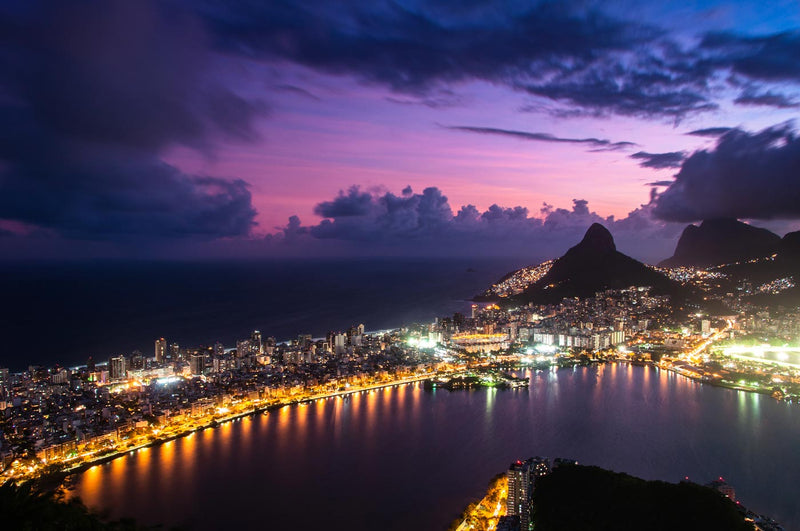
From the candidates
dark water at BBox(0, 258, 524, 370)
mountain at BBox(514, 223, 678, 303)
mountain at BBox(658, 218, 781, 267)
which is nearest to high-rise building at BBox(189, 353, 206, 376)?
dark water at BBox(0, 258, 524, 370)

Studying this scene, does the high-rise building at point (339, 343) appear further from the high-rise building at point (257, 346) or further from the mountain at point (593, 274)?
the mountain at point (593, 274)

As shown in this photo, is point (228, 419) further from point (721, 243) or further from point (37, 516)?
point (721, 243)

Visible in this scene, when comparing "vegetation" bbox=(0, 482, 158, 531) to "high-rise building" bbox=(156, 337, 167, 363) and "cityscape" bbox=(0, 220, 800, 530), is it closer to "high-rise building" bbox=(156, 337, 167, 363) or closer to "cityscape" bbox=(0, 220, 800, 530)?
"cityscape" bbox=(0, 220, 800, 530)

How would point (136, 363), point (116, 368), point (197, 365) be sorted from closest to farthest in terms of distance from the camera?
1. point (116, 368)
2. point (136, 363)
3. point (197, 365)

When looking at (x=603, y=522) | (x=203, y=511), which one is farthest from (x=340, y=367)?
(x=603, y=522)

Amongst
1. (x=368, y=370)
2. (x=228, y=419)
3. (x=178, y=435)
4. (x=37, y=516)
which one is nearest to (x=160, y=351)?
(x=228, y=419)

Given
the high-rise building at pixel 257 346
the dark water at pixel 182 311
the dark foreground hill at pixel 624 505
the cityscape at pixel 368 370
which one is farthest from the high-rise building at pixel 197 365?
the dark foreground hill at pixel 624 505

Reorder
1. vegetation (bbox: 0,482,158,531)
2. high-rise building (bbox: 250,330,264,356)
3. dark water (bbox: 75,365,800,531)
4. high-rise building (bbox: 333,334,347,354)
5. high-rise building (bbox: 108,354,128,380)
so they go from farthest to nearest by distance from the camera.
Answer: high-rise building (bbox: 333,334,347,354) < high-rise building (bbox: 250,330,264,356) < high-rise building (bbox: 108,354,128,380) < dark water (bbox: 75,365,800,531) < vegetation (bbox: 0,482,158,531)
